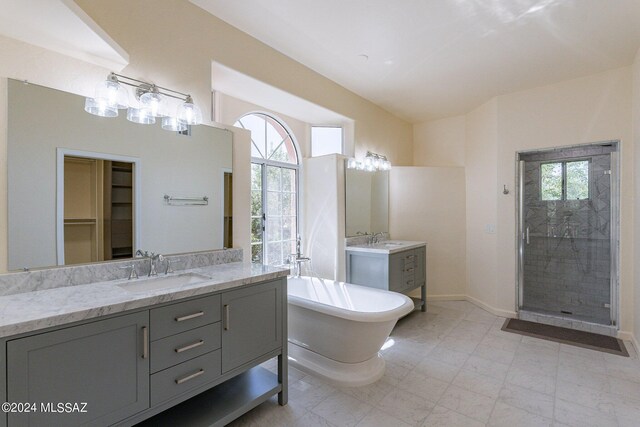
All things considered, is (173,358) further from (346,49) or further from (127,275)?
(346,49)

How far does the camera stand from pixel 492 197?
3920mm

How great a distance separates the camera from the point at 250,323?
1848 millimetres

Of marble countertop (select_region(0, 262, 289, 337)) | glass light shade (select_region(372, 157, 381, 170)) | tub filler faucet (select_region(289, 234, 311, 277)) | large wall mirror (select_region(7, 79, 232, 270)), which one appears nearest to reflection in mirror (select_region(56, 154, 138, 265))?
large wall mirror (select_region(7, 79, 232, 270))

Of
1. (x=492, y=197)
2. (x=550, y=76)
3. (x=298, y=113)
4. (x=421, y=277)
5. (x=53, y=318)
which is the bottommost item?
(x=421, y=277)

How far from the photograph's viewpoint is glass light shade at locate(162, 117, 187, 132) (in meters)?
2.05

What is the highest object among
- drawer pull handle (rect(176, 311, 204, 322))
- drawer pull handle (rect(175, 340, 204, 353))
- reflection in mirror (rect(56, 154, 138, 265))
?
reflection in mirror (rect(56, 154, 138, 265))

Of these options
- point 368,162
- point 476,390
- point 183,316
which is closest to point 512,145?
point 368,162

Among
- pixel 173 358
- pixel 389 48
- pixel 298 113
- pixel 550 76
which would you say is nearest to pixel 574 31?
pixel 550 76

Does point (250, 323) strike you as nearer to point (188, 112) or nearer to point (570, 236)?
point (188, 112)

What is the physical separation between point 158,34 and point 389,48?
72.5 inches

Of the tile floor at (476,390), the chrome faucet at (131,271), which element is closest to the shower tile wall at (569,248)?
the tile floor at (476,390)

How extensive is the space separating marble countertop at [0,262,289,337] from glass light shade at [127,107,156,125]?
978 mm

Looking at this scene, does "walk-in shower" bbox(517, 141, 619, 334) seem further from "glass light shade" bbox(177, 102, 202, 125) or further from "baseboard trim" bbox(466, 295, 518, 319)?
"glass light shade" bbox(177, 102, 202, 125)

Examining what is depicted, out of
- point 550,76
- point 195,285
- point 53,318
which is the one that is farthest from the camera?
point 550,76
